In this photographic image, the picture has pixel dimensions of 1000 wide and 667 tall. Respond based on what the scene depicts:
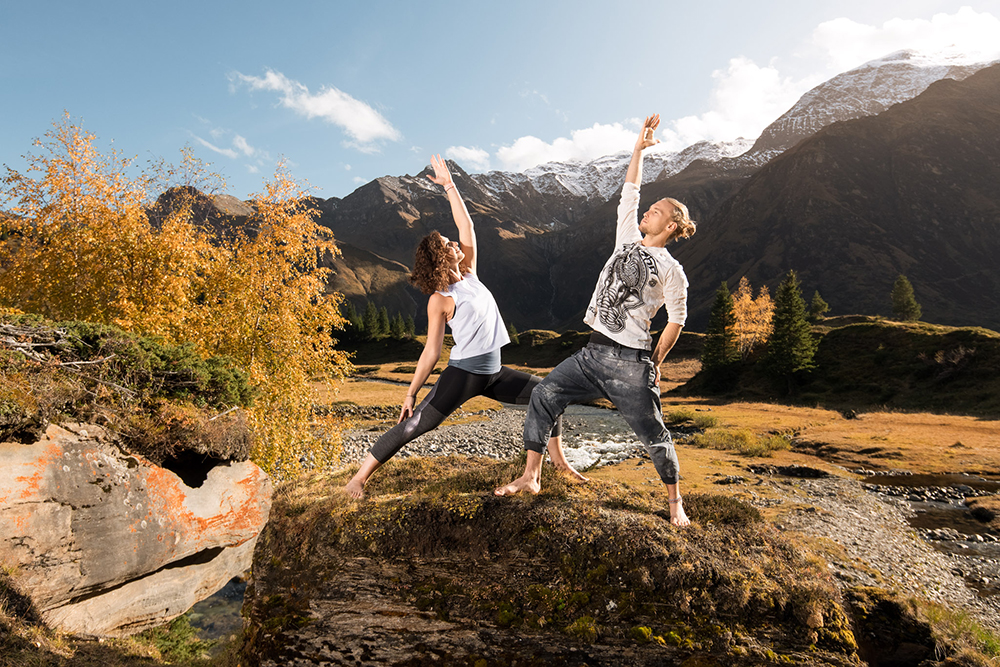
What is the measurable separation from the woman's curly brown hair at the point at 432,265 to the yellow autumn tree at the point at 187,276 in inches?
256

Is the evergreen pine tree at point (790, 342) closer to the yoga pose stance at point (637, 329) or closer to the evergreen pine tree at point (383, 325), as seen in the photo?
the yoga pose stance at point (637, 329)

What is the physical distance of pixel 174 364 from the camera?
338 inches

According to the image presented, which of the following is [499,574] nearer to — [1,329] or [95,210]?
[1,329]

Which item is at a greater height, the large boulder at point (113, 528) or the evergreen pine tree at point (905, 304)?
the evergreen pine tree at point (905, 304)

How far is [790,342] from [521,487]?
182 feet

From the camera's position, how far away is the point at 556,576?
189 inches

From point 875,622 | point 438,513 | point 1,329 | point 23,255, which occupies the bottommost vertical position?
point 875,622

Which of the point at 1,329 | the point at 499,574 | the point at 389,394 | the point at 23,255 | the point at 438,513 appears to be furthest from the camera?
the point at 389,394

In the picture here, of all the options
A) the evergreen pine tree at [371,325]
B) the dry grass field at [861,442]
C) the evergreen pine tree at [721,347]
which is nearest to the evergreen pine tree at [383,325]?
the evergreen pine tree at [371,325]

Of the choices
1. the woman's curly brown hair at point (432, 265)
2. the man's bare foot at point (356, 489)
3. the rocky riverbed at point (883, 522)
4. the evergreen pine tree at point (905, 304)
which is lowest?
the rocky riverbed at point (883, 522)

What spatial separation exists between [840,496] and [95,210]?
21.9 metres

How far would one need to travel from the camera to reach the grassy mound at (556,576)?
13.9 feet

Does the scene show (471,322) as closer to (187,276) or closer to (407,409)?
(407,409)

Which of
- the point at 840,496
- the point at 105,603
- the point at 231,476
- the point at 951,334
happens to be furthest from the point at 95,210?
the point at 951,334
